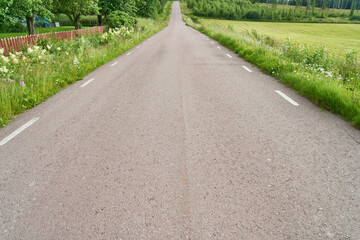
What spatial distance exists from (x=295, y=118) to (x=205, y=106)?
1941 mm

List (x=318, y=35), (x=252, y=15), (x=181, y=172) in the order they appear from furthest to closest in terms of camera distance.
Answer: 1. (x=252, y=15)
2. (x=318, y=35)
3. (x=181, y=172)

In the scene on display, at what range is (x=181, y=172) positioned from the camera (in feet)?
10.6

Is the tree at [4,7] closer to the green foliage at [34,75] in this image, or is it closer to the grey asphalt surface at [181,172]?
the green foliage at [34,75]

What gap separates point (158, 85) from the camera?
764cm

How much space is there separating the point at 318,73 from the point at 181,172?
6.57 metres

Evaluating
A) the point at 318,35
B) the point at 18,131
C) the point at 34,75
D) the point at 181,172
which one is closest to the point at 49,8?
the point at 34,75

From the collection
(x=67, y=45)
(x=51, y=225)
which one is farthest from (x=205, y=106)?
(x=67, y=45)

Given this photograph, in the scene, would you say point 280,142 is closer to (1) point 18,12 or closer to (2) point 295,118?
(2) point 295,118

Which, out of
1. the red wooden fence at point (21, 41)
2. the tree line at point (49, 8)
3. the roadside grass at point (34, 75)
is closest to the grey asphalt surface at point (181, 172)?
the roadside grass at point (34, 75)

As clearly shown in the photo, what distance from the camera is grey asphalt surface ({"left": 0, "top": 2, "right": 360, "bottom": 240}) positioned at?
238 cm

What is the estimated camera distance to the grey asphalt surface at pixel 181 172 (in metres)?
2.38

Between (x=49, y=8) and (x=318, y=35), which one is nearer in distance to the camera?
(x=49, y=8)

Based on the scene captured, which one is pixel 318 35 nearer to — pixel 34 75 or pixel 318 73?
pixel 318 73

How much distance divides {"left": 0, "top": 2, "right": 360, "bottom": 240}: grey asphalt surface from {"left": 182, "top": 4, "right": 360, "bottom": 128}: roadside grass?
0.38 m
